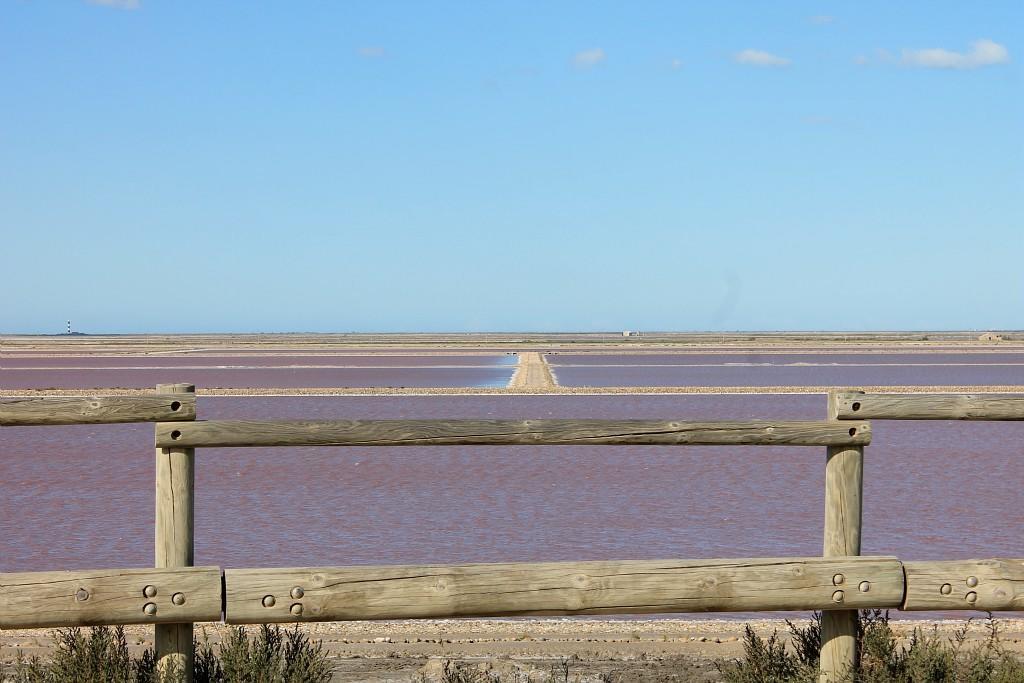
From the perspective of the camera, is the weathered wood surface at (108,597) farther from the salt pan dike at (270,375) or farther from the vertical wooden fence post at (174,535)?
the salt pan dike at (270,375)

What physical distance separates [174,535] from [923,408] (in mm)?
3497

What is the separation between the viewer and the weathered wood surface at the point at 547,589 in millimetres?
5016

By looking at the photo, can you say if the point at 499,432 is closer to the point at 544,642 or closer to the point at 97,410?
the point at 97,410

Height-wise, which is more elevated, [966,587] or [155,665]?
[966,587]

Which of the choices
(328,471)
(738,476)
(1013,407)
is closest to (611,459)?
(738,476)

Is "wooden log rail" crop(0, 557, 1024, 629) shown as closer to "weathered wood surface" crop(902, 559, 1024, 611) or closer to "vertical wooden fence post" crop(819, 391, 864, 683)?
"weathered wood surface" crop(902, 559, 1024, 611)

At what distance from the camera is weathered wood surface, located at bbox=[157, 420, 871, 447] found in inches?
205

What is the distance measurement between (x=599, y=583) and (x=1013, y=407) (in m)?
2.20

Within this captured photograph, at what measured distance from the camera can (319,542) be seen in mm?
11836

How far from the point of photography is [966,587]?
17.4 ft

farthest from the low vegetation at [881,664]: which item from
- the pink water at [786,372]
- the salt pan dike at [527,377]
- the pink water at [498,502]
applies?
the pink water at [786,372]

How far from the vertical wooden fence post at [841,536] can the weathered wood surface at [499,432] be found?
12 cm

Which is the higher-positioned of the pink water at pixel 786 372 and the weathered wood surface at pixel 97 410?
the pink water at pixel 786 372

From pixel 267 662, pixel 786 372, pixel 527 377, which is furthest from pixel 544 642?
pixel 786 372
